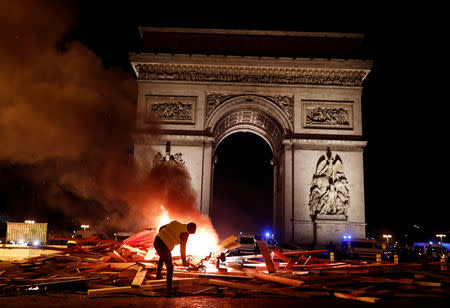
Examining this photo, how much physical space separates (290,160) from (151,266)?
13.0 m

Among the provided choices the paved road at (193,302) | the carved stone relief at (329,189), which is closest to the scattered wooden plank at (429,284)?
the paved road at (193,302)

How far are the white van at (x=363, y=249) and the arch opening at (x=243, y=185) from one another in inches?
737

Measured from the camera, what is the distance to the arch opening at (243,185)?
36500mm

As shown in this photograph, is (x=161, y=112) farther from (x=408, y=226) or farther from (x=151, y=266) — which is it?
(x=408, y=226)

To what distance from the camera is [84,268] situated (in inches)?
361

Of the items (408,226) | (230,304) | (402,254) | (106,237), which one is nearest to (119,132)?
(106,237)

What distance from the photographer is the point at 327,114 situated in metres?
21.3

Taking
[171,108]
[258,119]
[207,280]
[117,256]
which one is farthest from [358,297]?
[258,119]

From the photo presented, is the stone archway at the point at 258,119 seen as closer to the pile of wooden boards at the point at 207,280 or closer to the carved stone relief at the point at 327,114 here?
the carved stone relief at the point at 327,114

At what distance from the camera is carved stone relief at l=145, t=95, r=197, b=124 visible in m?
21.0

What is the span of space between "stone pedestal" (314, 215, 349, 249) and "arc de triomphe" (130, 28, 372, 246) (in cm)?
5

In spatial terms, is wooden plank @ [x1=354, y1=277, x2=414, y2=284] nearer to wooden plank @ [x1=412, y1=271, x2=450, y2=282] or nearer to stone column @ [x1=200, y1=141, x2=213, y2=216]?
wooden plank @ [x1=412, y1=271, x2=450, y2=282]

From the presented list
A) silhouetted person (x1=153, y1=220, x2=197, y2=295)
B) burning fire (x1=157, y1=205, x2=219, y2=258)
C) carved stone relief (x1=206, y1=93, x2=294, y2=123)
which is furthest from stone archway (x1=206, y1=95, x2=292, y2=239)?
silhouetted person (x1=153, y1=220, x2=197, y2=295)

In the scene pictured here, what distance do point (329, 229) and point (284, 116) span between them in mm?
6291
